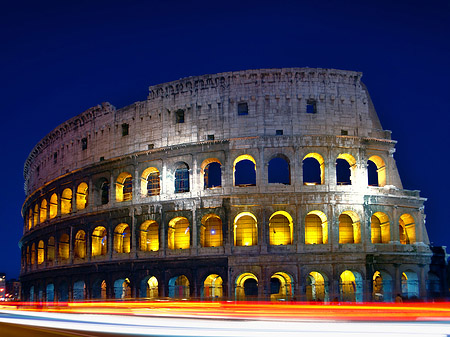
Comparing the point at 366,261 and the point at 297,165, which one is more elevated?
the point at 297,165

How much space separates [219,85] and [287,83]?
170 inches

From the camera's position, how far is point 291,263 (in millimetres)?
30625

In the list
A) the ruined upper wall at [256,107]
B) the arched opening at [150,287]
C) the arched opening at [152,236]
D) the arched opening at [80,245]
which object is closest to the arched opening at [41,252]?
the arched opening at [80,245]

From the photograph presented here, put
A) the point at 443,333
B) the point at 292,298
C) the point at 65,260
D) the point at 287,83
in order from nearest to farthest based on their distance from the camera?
the point at 443,333 → the point at 292,298 → the point at 287,83 → the point at 65,260

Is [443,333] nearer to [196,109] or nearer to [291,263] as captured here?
[291,263]

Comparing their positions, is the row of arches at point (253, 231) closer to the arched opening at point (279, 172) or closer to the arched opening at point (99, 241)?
the arched opening at point (99, 241)

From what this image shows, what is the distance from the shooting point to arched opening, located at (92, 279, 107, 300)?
118 feet

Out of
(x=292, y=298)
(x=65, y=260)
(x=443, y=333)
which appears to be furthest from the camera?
(x=65, y=260)

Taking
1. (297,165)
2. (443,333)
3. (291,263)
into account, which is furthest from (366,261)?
(443,333)

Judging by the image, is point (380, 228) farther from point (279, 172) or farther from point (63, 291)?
point (63, 291)

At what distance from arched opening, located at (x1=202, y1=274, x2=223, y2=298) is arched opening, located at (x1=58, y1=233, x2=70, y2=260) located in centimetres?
1345

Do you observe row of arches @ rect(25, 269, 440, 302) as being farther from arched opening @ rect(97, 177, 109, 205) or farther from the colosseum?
arched opening @ rect(97, 177, 109, 205)

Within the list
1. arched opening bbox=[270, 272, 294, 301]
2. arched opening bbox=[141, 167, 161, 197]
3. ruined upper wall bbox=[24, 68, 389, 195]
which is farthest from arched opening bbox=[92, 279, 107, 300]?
arched opening bbox=[270, 272, 294, 301]

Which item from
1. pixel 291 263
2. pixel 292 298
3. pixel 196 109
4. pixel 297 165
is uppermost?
pixel 196 109
